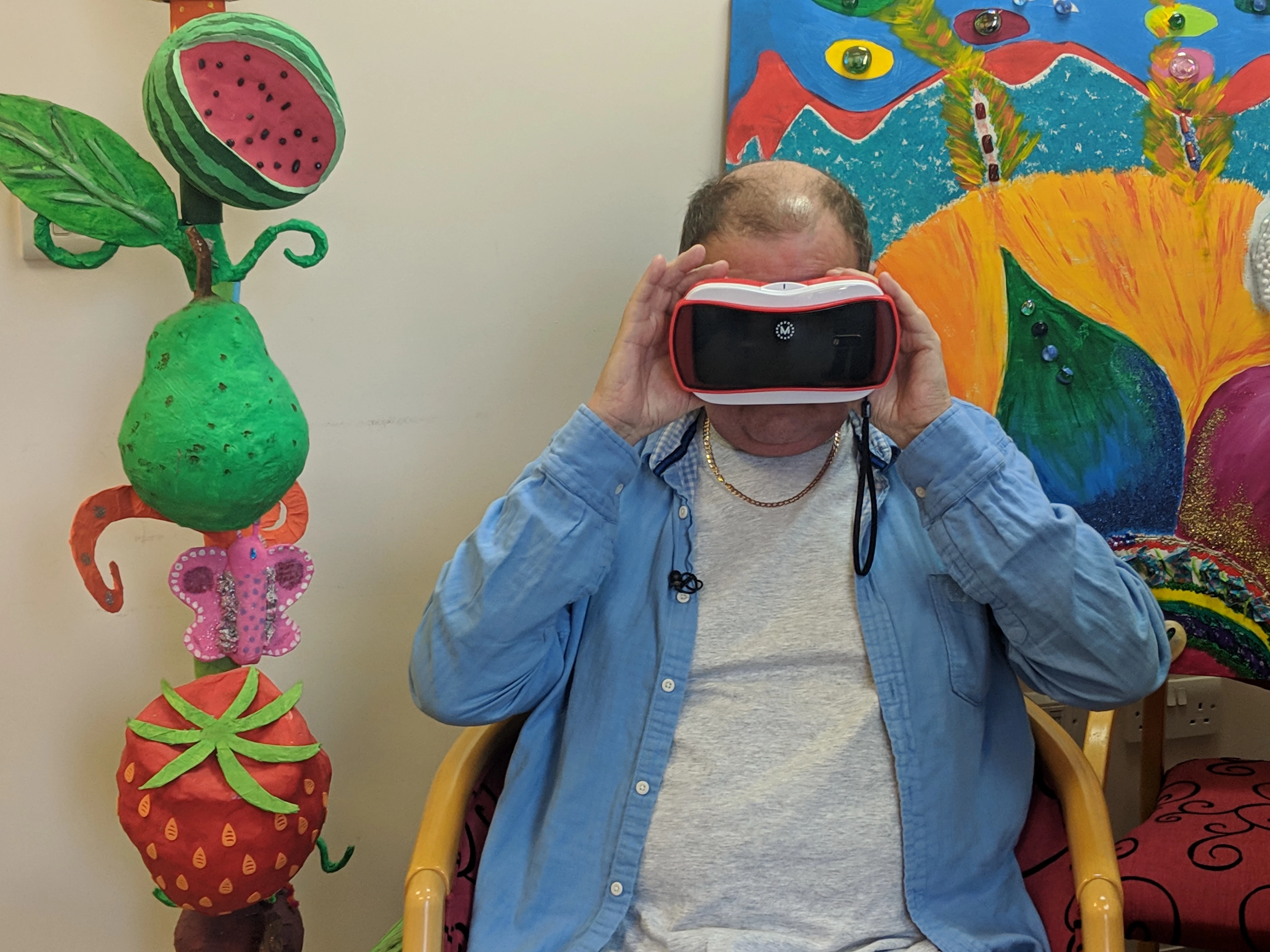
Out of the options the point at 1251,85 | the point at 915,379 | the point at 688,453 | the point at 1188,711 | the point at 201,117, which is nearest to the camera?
the point at 201,117

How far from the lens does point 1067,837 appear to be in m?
1.02

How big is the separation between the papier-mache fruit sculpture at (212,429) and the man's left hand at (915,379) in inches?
20.2

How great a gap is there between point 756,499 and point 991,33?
623mm

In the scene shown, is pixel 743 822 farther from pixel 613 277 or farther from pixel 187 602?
pixel 613 277

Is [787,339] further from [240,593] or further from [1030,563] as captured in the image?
[240,593]

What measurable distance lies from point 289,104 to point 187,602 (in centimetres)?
47

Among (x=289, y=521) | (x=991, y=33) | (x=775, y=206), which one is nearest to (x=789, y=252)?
(x=775, y=206)

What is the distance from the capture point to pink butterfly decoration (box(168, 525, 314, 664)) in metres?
1.05

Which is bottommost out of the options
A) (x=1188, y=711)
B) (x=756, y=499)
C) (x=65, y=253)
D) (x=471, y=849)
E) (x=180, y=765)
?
(x=1188, y=711)

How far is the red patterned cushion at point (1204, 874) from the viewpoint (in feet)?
3.64

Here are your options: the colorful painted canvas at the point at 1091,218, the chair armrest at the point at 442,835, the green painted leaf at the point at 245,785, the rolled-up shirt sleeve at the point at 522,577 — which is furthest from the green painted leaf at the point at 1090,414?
the green painted leaf at the point at 245,785

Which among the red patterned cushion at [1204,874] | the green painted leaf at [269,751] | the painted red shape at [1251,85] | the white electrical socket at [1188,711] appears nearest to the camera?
the green painted leaf at [269,751]

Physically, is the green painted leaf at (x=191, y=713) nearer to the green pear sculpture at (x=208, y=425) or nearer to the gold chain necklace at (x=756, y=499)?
the green pear sculpture at (x=208, y=425)

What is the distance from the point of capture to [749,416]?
3.51ft
